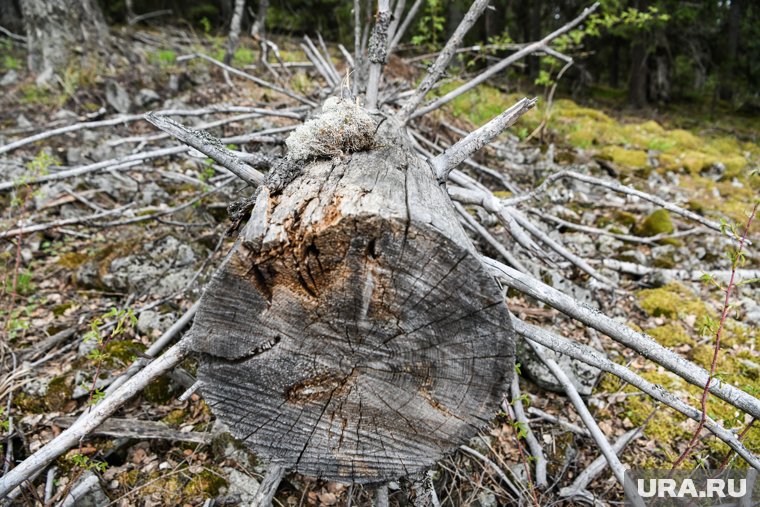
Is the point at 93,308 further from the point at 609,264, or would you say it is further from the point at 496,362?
the point at 609,264

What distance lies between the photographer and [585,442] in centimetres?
271

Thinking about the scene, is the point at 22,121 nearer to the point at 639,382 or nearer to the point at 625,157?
the point at 639,382

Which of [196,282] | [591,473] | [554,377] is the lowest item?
[591,473]

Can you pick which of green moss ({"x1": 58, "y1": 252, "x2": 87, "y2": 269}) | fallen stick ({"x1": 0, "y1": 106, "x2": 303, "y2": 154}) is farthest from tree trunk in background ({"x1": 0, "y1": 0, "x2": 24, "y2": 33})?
green moss ({"x1": 58, "y1": 252, "x2": 87, "y2": 269})

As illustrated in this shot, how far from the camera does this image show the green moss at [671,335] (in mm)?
3453

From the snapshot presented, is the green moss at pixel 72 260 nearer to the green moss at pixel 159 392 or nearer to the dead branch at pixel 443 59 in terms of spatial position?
the green moss at pixel 159 392

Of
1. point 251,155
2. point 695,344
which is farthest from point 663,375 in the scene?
point 251,155

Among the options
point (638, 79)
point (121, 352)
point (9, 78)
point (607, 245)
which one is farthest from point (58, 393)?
point (638, 79)

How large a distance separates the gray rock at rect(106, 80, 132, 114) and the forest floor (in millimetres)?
23

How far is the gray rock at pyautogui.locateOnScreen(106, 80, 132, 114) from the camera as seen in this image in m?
6.05

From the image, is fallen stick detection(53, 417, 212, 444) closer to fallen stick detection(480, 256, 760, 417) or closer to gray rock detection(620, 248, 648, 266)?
fallen stick detection(480, 256, 760, 417)

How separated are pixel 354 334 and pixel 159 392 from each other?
1933mm

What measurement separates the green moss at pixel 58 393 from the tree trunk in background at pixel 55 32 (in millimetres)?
6024

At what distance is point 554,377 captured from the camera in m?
2.90
